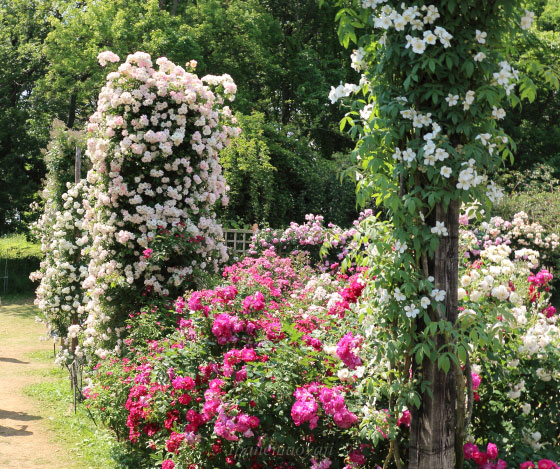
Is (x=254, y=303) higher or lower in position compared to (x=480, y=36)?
lower

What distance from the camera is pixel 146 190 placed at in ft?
21.2

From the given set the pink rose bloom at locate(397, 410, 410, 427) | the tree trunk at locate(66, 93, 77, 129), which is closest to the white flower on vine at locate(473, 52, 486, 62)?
the pink rose bloom at locate(397, 410, 410, 427)

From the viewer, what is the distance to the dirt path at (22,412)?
211 inches

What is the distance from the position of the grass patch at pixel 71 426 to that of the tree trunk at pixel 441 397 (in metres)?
2.98

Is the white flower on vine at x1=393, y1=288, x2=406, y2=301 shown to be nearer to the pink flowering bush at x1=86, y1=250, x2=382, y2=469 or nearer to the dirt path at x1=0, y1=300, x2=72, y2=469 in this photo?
the pink flowering bush at x1=86, y1=250, x2=382, y2=469

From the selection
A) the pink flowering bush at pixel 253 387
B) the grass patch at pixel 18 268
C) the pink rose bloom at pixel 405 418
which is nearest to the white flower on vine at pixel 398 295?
the pink flowering bush at pixel 253 387

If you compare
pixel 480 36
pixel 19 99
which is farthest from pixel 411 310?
pixel 19 99

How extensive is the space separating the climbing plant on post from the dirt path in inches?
140

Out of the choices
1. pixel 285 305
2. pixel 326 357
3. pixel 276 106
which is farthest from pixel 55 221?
pixel 276 106

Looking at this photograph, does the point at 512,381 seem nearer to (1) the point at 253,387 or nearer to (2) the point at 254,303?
(1) the point at 253,387

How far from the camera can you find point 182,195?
6641mm

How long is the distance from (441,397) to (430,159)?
111cm

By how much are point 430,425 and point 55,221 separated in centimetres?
700

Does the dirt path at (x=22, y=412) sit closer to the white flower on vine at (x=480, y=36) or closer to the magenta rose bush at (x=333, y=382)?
the magenta rose bush at (x=333, y=382)
